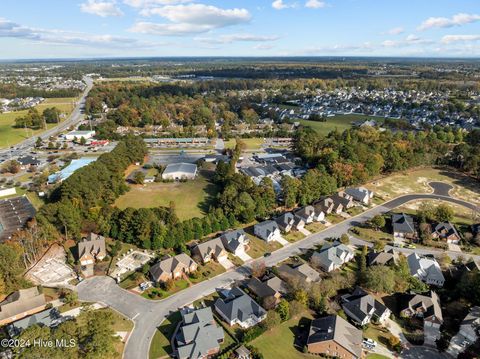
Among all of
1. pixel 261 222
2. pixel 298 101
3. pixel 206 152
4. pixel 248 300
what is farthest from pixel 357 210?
pixel 298 101

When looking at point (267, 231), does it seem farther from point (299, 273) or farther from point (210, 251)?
point (299, 273)

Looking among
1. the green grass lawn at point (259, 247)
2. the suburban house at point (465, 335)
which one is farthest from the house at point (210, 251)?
the suburban house at point (465, 335)

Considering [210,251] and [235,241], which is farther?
[235,241]

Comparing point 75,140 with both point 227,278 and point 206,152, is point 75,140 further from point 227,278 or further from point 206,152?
point 227,278

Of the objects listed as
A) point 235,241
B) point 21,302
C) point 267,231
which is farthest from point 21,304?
point 267,231

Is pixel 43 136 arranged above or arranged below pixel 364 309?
above

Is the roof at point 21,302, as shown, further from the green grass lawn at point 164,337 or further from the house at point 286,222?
the house at point 286,222
